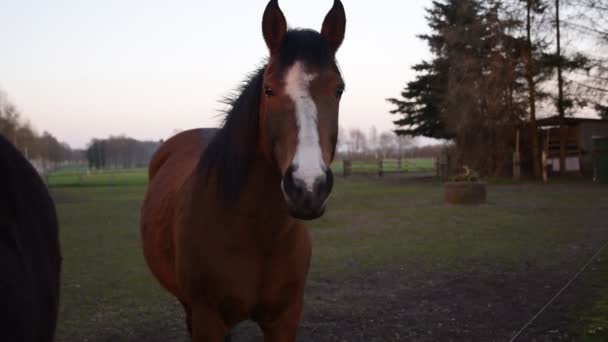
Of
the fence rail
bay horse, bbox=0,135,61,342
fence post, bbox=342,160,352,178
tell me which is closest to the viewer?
bay horse, bbox=0,135,61,342

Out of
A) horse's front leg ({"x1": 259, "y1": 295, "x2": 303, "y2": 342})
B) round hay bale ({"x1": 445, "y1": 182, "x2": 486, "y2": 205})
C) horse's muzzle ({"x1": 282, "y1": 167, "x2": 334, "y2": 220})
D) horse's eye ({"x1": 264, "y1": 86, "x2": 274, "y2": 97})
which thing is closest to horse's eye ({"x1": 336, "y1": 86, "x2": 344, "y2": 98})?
horse's eye ({"x1": 264, "y1": 86, "x2": 274, "y2": 97})

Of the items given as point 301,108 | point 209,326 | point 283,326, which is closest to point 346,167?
point 283,326

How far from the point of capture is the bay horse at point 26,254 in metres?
1.19

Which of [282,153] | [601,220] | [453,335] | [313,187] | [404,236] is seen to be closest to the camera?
[313,187]

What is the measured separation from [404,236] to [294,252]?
23.6 feet

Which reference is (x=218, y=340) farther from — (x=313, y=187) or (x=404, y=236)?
(x=404, y=236)

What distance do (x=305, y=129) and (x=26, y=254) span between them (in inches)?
40.8

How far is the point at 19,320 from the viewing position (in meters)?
1.19

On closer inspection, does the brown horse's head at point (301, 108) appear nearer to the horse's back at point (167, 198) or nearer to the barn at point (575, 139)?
the horse's back at point (167, 198)

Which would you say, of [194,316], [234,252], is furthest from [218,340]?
[234,252]

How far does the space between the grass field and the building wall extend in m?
9.15

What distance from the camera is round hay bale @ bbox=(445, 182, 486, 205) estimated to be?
45.6 feet

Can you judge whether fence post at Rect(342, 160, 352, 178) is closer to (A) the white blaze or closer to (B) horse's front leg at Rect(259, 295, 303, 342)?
(B) horse's front leg at Rect(259, 295, 303, 342)

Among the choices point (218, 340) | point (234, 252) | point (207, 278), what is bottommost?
point (218, 340)
